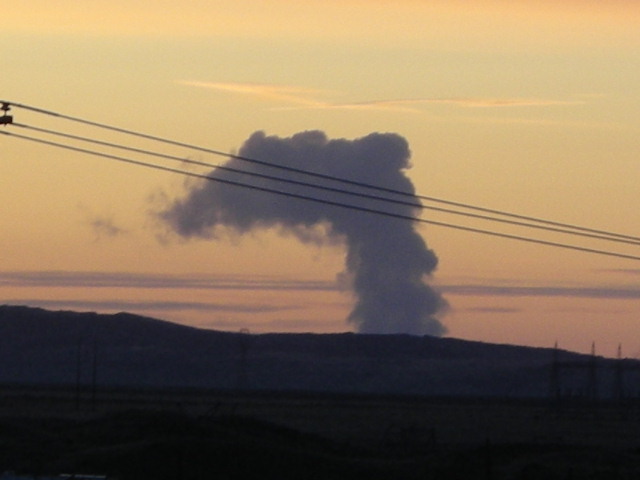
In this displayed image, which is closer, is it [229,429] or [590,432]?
[229,429]

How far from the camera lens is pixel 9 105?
45.3m

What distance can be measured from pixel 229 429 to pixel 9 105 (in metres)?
37.3

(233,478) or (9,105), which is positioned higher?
(9,105)

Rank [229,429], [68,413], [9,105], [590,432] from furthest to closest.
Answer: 1. [68,413]
2. [590,432]
3. [229,429]
4. [9,105]

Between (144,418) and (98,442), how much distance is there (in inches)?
263

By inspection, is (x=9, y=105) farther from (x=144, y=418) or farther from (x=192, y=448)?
(x=144, y=418)

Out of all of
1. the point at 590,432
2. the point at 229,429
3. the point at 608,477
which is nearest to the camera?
the point at 608,477

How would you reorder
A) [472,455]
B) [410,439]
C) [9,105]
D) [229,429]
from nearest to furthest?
[9,105]
[472,455]
[229,429]
[410,439]

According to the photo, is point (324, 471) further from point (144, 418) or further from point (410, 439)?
point (410, 439)

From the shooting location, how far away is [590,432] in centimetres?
11812

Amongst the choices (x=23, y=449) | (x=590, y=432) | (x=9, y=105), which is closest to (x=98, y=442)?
(x=23, y=449)

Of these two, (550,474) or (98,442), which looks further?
(98,442)

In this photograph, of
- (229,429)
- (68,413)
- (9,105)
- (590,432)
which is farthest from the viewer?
(68,413)

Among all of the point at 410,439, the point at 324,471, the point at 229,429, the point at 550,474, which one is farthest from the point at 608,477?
the point at 410,439
